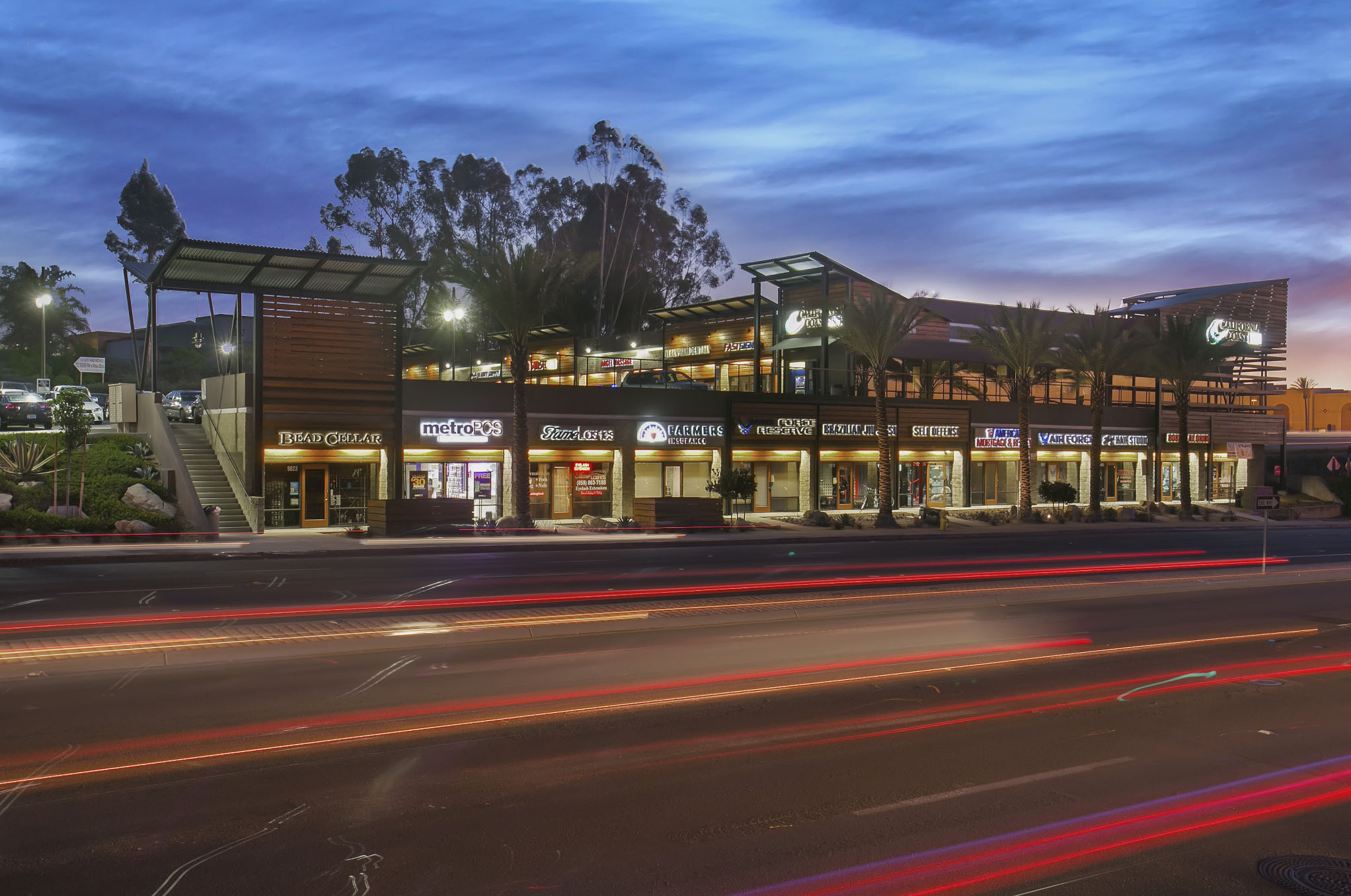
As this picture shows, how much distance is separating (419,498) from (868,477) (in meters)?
23.2

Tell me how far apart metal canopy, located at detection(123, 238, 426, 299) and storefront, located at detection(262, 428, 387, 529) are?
480 cm

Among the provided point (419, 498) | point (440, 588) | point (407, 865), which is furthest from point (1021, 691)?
point (419, 498)

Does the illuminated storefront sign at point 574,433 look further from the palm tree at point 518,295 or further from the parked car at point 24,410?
the parked car at point 24,410

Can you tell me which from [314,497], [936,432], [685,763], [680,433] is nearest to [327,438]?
[314,497]

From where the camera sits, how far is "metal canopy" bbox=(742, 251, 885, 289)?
49500 millimetres

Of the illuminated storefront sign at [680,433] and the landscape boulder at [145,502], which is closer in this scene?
the landscape boulder at [145,502]

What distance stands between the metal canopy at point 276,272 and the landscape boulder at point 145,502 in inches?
287

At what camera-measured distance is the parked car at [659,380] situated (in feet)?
146

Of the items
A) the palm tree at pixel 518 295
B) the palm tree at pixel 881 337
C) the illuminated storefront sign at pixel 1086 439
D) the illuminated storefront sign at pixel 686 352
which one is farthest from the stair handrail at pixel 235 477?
the illuminated storefront sign at pixel 1086 439

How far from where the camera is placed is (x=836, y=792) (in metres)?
8.09

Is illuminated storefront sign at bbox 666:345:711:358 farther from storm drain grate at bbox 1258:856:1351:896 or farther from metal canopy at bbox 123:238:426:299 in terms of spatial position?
storm drain grate at bbox 1258:856:1351:896

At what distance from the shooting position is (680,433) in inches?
1647

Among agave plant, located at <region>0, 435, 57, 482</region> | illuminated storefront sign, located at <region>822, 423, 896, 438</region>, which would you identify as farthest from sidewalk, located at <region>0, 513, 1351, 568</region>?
illuminated storefront sign, located at <region>822, 423, 896, 438</region>

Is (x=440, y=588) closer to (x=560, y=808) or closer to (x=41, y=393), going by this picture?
(x=560, y=808)
